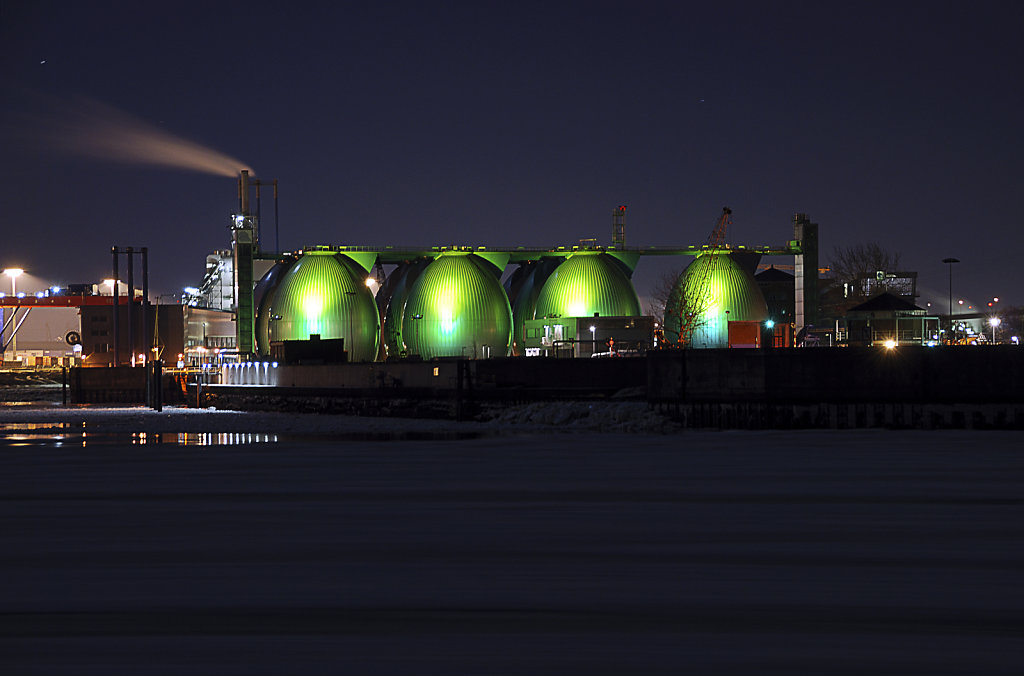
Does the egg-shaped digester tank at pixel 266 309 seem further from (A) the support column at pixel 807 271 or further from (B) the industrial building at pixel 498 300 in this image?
(A) the support column at pixel 807 271

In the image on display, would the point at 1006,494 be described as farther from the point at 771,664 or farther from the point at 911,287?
the point at 911,287

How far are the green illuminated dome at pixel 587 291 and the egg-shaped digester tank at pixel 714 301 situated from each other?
3891 millimetres

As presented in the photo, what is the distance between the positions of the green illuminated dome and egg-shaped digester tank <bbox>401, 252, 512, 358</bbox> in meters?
3.62

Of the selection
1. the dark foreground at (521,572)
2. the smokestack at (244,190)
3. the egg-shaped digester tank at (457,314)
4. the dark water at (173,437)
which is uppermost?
the smokestack at (244,190)

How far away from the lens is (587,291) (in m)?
77.6

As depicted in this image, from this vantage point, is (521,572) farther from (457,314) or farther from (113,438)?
(457,314)

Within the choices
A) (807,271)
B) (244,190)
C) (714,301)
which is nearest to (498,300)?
(714,301)

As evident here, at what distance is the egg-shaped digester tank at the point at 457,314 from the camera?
74.7 meters

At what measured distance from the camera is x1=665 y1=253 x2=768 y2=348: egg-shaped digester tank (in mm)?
79125

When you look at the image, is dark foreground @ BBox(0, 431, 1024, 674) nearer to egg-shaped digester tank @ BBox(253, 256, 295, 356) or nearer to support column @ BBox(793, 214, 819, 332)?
egg-shaped digester tank @ BBox(253, 256, 295, 356)

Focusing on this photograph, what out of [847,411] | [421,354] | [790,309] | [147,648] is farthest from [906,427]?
[790,309]

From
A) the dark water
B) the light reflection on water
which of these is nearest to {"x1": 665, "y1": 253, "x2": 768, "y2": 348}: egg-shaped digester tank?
the dark water

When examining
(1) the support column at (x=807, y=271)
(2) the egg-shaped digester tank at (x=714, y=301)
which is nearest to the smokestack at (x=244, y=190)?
(2) the egg-shaped digester tank at (x=714, y=301)

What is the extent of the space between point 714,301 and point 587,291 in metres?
9.64
